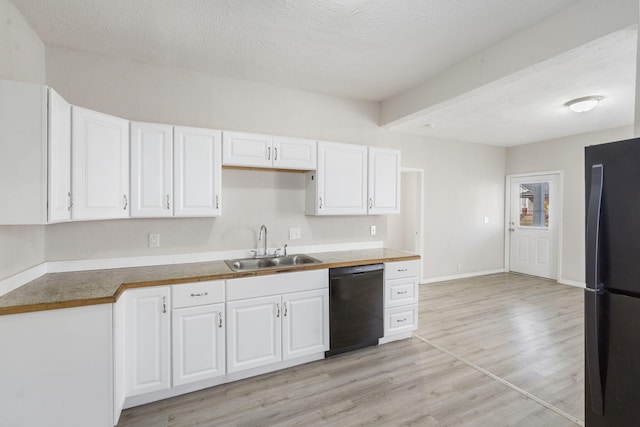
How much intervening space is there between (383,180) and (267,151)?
140 cm

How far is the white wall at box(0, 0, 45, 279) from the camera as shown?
1902mm

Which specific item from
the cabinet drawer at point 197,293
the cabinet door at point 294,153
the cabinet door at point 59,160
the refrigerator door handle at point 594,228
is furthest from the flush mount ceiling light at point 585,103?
the cabinet door at point 59,160

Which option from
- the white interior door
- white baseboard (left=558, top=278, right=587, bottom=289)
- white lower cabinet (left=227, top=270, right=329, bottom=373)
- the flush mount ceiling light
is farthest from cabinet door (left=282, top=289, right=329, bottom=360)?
the white interior door

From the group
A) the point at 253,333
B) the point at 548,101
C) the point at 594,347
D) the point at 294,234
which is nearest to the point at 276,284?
the point at 253,333

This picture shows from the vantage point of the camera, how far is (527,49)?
7.61ft

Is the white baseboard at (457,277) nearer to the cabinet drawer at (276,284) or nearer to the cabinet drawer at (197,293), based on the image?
the cabinet drawer at (276,284)

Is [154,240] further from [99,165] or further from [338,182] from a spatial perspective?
[338,182]

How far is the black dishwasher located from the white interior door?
4569mm

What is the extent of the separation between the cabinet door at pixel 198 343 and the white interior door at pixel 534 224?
19.9 feet

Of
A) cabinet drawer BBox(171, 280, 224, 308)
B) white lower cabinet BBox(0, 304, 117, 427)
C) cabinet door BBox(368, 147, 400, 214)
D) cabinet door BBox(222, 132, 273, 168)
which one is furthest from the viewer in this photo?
cabinet door BBox(368, 147, 400, 214)

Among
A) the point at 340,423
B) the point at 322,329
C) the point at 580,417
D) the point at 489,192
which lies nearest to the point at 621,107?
the point at 489,192

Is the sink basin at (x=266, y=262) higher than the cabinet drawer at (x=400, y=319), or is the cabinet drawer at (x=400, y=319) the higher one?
the sink basin at (x=266, y=262)

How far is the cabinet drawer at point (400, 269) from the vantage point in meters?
3.05

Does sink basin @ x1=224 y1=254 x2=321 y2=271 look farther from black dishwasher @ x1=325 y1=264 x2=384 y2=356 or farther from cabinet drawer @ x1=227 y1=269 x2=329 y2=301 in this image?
black dishwasher @ x1=325 y1=264 x2=384 y2=356
